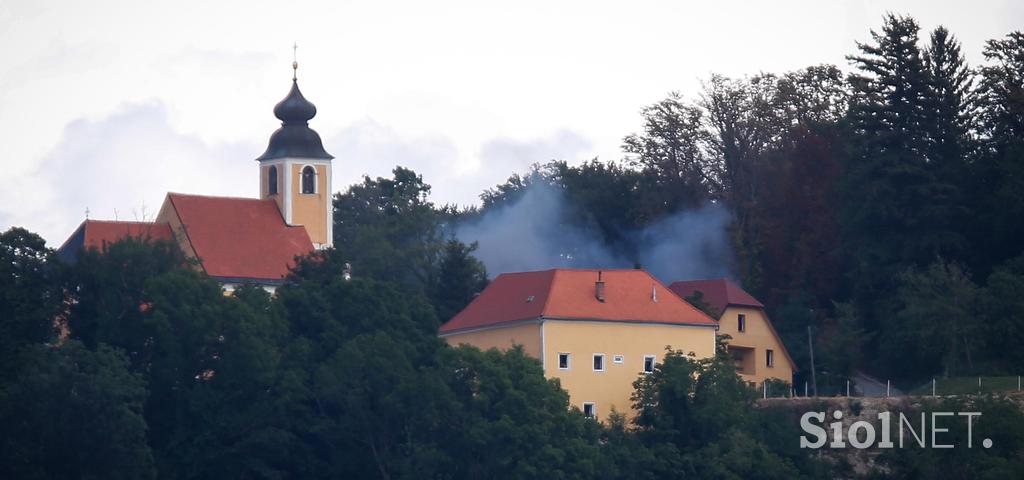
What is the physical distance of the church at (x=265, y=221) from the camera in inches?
3903

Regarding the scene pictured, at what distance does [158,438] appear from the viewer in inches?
3162

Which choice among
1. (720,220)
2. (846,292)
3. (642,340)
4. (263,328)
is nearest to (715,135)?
(720,220)

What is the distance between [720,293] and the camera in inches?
3578

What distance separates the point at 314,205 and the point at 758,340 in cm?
2237

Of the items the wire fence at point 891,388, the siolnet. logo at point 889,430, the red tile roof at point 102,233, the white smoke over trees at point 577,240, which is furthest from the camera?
the white smoke over trees at point 577,240

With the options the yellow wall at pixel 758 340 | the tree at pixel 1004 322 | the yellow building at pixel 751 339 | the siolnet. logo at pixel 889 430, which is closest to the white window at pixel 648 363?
the yellow building at pixel 751 339

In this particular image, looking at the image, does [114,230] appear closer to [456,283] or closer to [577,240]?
[456,283]

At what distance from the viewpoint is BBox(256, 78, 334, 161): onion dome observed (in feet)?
344

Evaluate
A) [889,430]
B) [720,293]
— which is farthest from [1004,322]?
[720,293]

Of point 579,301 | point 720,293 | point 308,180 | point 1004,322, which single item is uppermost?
point 308,180

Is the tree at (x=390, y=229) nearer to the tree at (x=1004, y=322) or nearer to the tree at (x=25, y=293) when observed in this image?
the tree at (x=25, y=293)

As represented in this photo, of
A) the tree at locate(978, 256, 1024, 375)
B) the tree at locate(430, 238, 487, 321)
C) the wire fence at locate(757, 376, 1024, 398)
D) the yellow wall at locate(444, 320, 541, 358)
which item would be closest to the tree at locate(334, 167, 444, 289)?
the tree at locate(430, 238, 487, 321)

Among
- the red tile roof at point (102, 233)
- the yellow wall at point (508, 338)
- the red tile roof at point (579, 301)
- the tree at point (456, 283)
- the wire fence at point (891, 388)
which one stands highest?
the red tile roof at point (102, 233)

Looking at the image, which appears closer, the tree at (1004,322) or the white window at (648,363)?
the tree at (1004,322)
